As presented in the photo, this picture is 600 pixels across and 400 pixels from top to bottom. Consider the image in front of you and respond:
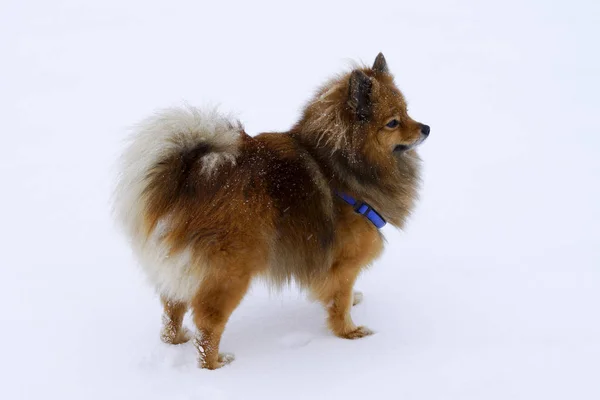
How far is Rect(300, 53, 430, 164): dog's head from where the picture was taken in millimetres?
3801

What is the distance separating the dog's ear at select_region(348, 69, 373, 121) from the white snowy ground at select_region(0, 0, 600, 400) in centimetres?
95

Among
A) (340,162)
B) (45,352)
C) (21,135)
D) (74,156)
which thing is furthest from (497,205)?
(21,135)

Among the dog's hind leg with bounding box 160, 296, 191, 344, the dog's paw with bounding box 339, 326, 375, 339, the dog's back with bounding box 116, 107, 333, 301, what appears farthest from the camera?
the dog's paw with bounding box 339, 326, 375, 339

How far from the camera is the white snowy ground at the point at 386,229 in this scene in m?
3.57

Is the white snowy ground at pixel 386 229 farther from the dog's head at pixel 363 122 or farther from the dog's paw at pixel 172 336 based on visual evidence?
the dog's head at pixel 363 122

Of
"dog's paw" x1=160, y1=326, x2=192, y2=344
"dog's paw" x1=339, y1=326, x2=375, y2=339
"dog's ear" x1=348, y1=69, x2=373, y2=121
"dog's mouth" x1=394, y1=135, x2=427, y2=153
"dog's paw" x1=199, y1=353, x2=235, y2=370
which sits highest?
"dog's ear" x1=348, y1=69, x2=373, y2=121

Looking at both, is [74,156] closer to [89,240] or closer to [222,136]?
[89,240]

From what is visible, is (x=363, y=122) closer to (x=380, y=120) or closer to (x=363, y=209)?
(x=380, y=120)

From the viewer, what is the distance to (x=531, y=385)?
3.29m

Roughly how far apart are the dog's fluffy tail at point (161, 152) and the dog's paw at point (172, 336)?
834 mm

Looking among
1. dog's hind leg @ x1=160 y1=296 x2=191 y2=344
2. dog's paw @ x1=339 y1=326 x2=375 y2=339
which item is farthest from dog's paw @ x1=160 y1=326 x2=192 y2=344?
dog's paw @ x1=339 y1=326 x2=375 y2=339

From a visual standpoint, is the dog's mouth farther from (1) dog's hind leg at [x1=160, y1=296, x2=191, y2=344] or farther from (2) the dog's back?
(1) dog's hind leg at [x1=160, y1=296, x2=191, y2=344]

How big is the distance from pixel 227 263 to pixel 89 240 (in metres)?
2.88

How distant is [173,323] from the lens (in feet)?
13.0
